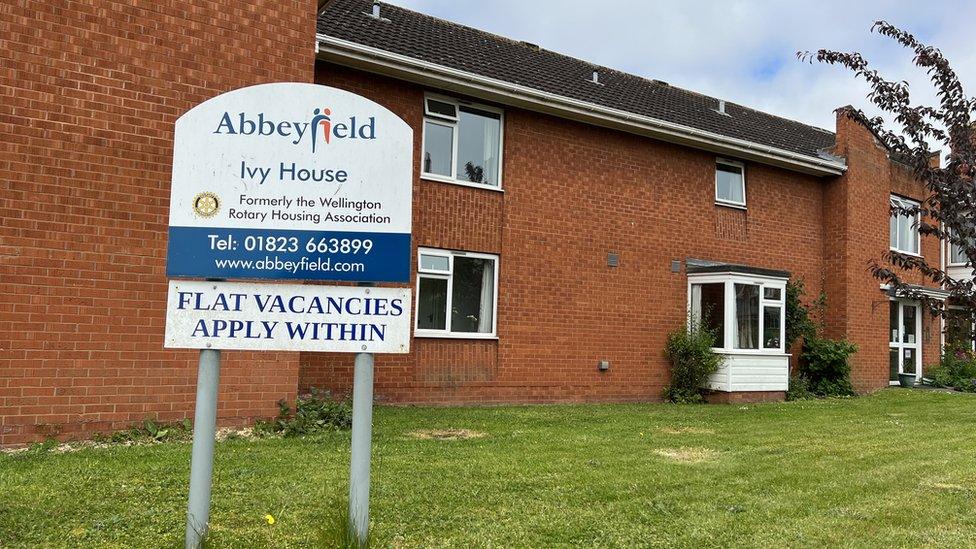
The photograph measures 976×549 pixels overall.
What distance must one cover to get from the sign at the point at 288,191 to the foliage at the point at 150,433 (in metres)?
4.43

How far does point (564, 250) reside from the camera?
12438mm

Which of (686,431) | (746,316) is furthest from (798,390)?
(686,431)

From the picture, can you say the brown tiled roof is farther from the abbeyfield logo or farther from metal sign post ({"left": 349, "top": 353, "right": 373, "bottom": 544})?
metal sign post ({"left": 349, "top": 353, "right": 373, "bottom": 544})

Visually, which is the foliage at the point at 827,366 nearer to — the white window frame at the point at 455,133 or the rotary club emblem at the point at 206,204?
the white window frame at the point at 455,133

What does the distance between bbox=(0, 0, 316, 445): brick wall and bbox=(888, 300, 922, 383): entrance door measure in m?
15.7

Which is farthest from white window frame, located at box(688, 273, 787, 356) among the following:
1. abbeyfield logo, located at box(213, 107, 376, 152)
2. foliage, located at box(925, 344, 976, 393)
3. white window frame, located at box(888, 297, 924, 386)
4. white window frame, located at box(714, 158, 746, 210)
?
abbeyfield logo, located at box(213, 107, 376, 152)

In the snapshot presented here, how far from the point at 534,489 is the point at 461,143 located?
7.43 m

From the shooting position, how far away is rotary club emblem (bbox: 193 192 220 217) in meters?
3.71

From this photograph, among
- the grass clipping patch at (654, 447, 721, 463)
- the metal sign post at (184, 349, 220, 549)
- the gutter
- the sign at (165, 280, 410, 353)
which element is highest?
the gutter

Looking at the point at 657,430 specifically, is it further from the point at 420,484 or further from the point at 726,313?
the point at 726,313

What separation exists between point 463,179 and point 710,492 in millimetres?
7333

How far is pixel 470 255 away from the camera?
460 inches

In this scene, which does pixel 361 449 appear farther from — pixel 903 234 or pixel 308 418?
pixel 903 234

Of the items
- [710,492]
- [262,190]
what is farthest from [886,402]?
[262,190]
